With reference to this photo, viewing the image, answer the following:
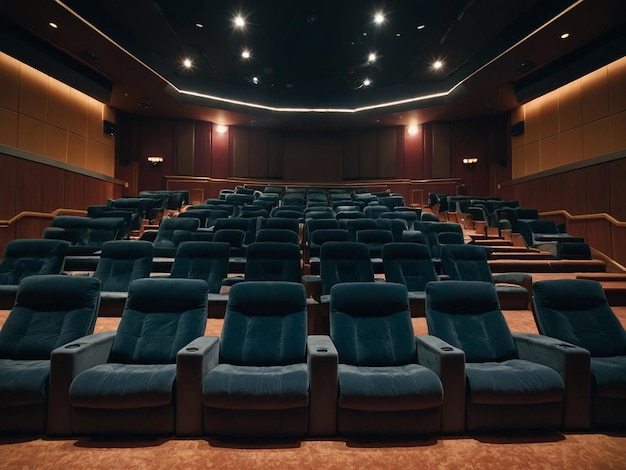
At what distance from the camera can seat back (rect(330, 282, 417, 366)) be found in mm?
2072

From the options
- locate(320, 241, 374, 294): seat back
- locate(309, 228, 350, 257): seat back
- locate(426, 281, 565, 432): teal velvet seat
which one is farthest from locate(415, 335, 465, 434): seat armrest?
locate(309, 228, 350, 257): seat back

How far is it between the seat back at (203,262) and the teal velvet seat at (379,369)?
1.48 m

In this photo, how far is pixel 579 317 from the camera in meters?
2.24

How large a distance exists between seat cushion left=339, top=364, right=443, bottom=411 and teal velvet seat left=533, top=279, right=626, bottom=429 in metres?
0.70

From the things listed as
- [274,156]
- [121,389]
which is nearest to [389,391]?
[121,389]

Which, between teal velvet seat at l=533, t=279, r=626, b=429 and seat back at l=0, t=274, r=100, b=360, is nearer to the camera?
teal velvet seat at l=533, t=279, r=626, b=429

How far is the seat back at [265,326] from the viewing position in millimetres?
2039

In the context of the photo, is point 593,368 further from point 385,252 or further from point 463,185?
point 463,185

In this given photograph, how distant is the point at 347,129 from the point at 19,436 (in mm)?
11460

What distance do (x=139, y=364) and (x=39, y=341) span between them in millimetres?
566

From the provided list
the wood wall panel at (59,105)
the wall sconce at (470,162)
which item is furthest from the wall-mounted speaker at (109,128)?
the wall sconce at (470,162)

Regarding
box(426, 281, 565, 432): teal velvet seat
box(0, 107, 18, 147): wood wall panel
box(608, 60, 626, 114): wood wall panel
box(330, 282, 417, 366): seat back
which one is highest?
box(608, 60, 626, 114): wood wall panel

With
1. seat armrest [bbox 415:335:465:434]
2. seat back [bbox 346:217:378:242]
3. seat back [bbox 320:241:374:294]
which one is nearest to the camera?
seat armrest [bbox 415:335:465:434]

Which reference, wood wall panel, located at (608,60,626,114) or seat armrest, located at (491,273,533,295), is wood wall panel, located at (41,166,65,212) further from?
wood wall panel, located at (608,60,626,114)
